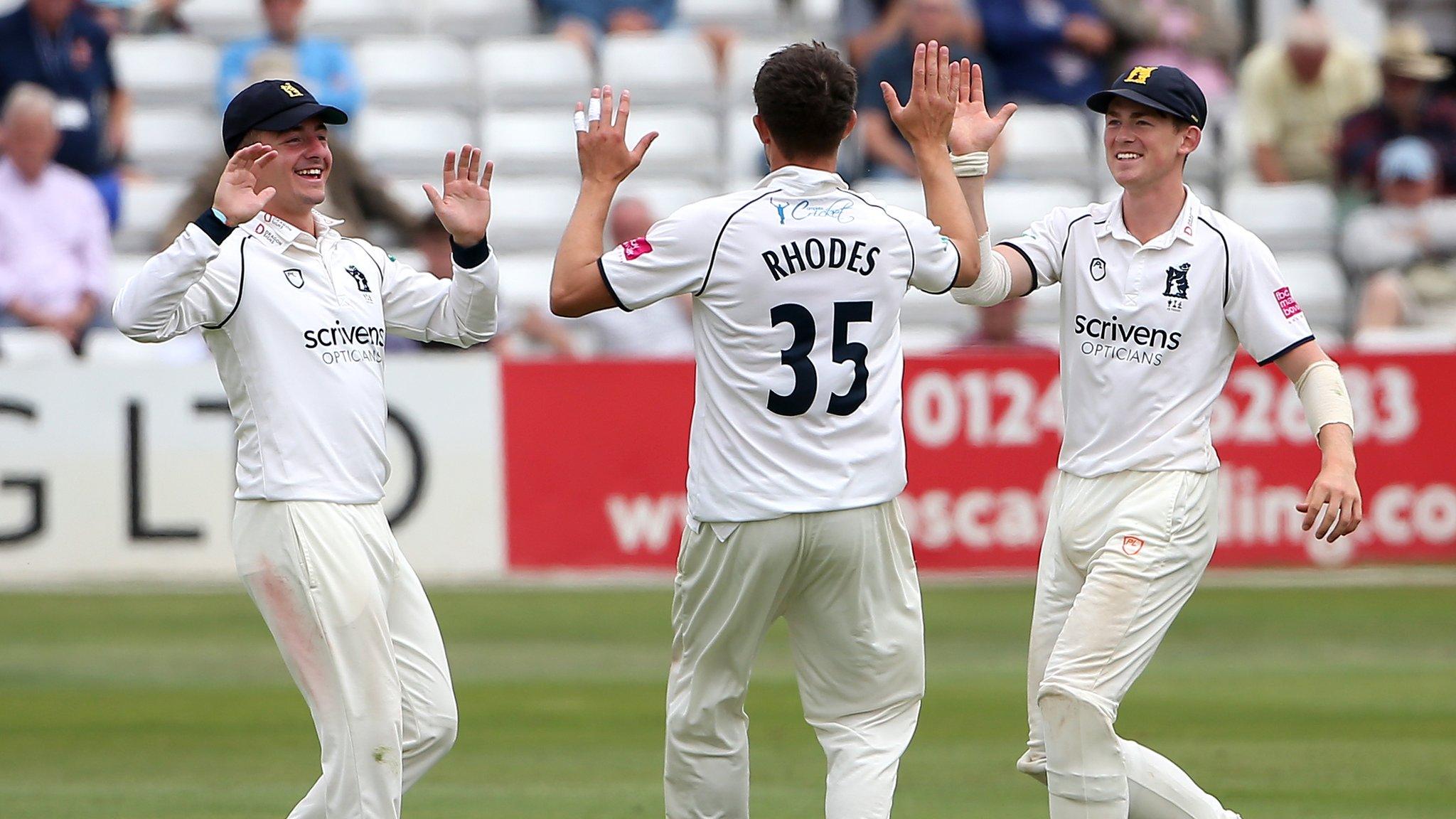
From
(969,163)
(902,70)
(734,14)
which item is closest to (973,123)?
(969,163)

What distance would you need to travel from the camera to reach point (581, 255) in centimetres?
504

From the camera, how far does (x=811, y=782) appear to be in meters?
7.16

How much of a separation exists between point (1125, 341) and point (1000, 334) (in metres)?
6.32

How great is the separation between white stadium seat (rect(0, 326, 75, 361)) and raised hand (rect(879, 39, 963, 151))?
7718 mm

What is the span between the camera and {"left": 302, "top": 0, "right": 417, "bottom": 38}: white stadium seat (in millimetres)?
15141

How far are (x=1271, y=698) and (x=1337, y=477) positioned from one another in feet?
12.0

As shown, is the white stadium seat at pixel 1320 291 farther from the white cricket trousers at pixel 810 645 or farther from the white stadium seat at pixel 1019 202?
the white cricket trousers at pixel 810 645

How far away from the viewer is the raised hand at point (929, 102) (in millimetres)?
5277

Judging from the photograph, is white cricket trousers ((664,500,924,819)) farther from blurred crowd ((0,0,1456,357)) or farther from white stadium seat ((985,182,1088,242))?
white stadium seat ((985,182,1088,242))

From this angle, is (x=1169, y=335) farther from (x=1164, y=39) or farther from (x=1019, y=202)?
(x=1164, y=39)

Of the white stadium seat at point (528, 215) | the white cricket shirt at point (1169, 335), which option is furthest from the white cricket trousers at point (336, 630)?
the white stadium seat at point (528, 215)

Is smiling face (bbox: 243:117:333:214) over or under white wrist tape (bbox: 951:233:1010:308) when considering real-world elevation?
over

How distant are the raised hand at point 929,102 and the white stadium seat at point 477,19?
35.3ft

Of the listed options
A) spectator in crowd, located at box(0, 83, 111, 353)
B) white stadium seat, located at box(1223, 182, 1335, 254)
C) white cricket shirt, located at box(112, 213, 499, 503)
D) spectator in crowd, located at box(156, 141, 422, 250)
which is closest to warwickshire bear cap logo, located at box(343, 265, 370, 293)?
white cricket shirt, located at box(112, 213, 499, 503)
